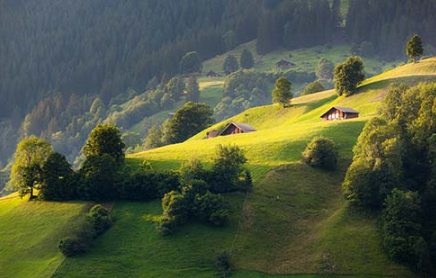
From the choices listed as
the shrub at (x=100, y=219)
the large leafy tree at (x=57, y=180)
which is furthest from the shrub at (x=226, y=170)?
the large leafy tree at (x=57, y=180)

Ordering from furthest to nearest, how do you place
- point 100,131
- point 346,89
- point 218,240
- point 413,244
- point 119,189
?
1. point 346,89
2. point 100,131
3. point 119,189
4. point 218,240
5. point 413,244

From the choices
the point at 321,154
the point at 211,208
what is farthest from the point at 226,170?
the point at 321,154

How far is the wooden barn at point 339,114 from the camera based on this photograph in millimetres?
138500

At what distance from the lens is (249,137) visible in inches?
5177

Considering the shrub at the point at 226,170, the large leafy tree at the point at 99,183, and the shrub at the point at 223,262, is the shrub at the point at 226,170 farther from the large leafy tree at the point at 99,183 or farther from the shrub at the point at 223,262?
the shrub at the point at 223,262

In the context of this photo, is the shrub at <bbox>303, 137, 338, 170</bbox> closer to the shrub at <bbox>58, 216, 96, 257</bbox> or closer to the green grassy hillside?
the green grassy hillside

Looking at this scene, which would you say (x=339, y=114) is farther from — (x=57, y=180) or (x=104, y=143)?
(x=57, y=180)

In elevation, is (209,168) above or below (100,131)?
below

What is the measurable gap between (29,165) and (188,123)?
225 feet

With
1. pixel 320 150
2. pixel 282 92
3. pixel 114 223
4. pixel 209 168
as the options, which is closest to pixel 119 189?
pixel 114 223

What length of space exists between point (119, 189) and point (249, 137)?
36453 millimetres

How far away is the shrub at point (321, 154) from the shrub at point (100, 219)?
36470 millimetres

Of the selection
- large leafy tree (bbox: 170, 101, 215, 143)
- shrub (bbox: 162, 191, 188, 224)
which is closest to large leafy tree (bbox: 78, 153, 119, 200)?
shrub (bbox: 162, 191, 188, 224)

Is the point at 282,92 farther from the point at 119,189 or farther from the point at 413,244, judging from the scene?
the point at 413,244
